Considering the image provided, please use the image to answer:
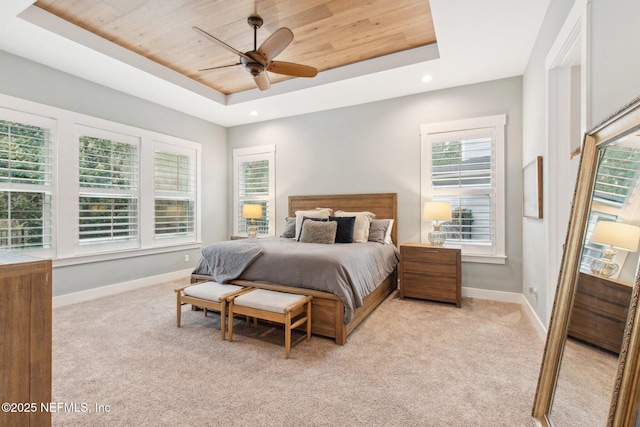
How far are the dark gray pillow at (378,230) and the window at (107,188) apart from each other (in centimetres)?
344

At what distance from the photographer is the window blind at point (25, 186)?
10.5 ft

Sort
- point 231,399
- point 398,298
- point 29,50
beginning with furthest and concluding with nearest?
point 398,298, point 29,50, point 231,399

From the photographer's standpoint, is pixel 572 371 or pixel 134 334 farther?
pixel 134 334

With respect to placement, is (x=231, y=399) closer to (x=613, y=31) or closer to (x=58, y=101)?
(x=613, y=31)

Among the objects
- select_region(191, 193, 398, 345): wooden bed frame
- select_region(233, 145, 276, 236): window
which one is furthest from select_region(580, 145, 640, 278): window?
select_region(233, 145, 276, 236): window

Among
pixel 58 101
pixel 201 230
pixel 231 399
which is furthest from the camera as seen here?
pixel 201 230

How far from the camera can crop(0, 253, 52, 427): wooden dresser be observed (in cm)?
106

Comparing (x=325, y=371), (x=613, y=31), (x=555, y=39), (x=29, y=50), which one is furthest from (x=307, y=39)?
(x=325, y=371)

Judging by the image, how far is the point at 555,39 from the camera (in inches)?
93.4

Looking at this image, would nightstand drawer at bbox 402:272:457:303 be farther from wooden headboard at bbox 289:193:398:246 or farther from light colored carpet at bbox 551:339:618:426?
light colored carpet at bbox 551:339:618:426

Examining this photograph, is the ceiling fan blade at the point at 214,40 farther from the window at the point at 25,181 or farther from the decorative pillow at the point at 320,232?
the window at the point at 25,181

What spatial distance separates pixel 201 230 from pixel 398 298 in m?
3.69

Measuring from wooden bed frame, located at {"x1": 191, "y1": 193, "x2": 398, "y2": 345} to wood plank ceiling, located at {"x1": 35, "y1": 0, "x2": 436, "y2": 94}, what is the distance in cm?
197

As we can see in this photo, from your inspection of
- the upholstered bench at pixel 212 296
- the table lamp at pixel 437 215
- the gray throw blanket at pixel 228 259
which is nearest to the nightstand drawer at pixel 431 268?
the table lamp at pixel 437 215
